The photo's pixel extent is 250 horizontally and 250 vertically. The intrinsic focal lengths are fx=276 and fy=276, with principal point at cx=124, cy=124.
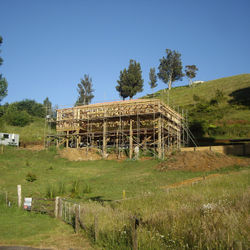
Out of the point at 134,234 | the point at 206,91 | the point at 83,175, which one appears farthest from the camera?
the point at 206,91

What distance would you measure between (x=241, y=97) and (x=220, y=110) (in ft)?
34.2

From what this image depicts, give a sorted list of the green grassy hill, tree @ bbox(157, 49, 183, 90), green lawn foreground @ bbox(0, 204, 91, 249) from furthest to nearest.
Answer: tree @ bbox(157, 49, 183, 90) < the green grassy hill < green lawn foreground @ bbox(0, 204, 91, 249)

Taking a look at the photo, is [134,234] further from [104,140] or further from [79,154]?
[104,140]

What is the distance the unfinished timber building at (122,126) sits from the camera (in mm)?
35656

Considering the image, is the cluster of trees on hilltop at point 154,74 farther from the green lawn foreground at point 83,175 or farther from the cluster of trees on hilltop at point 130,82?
the green lawn foreground at point 83,175

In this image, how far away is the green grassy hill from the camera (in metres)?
46.8

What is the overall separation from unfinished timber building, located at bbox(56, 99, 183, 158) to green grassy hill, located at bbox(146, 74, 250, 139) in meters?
7.27

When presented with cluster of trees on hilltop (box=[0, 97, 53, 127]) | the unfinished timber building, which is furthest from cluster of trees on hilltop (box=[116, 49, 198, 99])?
the unfinished timber building

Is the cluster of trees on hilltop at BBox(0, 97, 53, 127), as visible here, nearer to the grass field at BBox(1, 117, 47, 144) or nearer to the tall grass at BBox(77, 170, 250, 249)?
the grass field at BBox(1, 117, 47, 144)

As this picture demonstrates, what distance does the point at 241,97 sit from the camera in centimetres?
6419

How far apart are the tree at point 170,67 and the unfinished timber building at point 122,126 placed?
44.0 meters

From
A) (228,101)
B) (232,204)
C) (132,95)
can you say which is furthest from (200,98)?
(232,204)

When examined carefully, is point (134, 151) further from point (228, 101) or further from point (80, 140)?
point (228, 101)

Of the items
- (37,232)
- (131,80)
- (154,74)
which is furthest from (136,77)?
(37,232)
